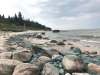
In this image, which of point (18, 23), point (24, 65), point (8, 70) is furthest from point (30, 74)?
point (18, 23)

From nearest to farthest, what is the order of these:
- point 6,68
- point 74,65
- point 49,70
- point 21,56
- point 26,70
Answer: point 26,70, point 49,70, point 6,68, point 74,65, point 21,56

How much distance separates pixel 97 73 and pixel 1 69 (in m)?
3.75

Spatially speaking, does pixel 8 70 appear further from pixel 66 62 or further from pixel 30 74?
pixel 66 62

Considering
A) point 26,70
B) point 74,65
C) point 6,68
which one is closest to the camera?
point 26,70

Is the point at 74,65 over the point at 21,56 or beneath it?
beneath

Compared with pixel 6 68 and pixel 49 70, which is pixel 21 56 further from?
pixel 49 70

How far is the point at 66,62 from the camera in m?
9.37

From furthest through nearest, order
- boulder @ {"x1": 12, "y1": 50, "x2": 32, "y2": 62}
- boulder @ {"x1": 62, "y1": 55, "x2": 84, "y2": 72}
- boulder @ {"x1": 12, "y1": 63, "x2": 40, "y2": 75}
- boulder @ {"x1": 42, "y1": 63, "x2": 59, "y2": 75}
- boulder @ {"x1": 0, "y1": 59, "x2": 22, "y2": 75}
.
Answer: boulder @ {"x1": 12, "y1": 50, "x2": 32, "y2": 62}
boulder @ {"x1": 62, "y1": 55, "x2": 84, "y2": 72}
boulder @ {"x1": 0, "y1": 59, "x2": 22, "y2": 75}
boulder @ {"x1": 42, "y1": 63, "x2": 59, "y2": 75}
boulder @ {"x1": 12, "y1": 63, "x2": 40, "y2": 75}

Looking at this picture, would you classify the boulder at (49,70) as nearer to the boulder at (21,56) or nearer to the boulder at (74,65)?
the boulder at (74,65)

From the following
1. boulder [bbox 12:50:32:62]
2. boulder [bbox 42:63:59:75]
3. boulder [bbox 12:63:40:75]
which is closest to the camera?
boulder [bbox 12:63:40:75]

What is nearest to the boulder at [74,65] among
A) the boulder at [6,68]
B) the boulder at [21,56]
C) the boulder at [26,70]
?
the boulder at [26,70]

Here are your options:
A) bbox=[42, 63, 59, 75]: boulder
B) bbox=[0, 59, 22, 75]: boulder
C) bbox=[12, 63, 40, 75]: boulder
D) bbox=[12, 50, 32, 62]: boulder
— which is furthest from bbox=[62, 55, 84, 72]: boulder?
bbox=[12, 50, 32, 62]: boulder

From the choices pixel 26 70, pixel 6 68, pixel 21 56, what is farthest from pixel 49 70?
pixel 21 56

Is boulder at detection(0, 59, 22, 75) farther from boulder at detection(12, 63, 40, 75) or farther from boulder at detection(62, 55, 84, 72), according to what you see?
boulder at detection(62, 55, 84, 72)
